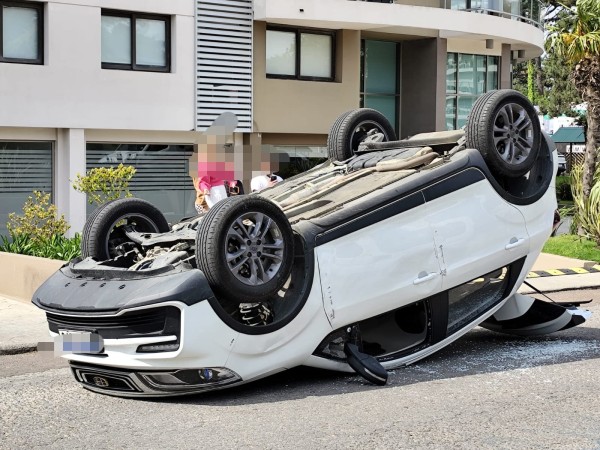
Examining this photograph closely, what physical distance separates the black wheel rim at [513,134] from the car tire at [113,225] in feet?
9.07

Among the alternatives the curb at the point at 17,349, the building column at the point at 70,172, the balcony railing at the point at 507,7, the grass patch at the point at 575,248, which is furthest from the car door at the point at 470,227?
the balcony railing at the point at 507,7

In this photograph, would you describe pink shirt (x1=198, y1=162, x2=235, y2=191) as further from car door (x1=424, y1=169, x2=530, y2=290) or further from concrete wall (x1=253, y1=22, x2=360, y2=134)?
concrete wall (x1=253, y1=22, x2=360, y2=134)

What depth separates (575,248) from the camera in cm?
1700

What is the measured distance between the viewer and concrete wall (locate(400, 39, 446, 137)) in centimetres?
2675

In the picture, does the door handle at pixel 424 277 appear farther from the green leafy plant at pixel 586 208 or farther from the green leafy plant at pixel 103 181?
the green leafy plant at pixel 586 208

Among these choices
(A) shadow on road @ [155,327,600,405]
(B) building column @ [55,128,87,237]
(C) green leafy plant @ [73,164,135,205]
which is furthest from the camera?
(B) building column @ [55,128,87,237]

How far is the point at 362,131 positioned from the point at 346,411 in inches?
131

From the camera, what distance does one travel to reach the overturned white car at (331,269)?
6.36 meters

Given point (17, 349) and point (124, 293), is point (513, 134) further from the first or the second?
point (17, 349)

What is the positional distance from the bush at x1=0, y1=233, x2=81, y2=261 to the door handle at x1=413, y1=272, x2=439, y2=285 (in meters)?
6.16

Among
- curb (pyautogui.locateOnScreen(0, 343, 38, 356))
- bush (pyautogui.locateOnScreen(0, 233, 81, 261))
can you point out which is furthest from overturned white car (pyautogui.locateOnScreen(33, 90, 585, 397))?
bush (pyautogui.locateOnScreen(0, 233, 81, 261))

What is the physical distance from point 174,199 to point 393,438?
53.2 feet

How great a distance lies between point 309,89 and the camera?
956 inches

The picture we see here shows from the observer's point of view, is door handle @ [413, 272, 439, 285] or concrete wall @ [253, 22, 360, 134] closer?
A: door handle @ [413, 272, 439, 285]
